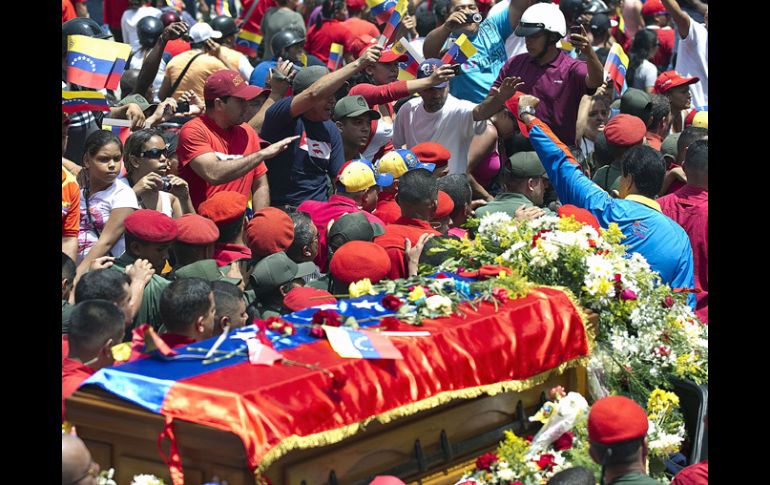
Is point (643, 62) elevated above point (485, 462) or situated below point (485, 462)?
below

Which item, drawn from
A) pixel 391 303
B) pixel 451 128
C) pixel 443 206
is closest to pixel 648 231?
pixel 443 206

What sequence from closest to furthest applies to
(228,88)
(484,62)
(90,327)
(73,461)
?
1. (73,461)
2. (90,327)
3. (228,88)
4. (484,62)

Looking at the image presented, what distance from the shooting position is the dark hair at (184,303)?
5520 mm

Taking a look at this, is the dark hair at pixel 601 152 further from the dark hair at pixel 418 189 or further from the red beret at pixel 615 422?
the red beret at pixel 615 422

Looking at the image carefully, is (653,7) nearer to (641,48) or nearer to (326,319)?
(641,48)

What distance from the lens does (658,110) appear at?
10.2 metres

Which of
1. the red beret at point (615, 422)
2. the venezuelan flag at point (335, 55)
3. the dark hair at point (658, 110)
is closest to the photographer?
the red beret at point (615, 422)

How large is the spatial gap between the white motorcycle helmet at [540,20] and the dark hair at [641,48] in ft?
12.1

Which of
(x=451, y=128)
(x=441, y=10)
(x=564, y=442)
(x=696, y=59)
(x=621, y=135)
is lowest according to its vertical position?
(x=696, y=59)

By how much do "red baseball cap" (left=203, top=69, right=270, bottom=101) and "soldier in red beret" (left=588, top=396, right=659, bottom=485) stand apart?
4.01 meters

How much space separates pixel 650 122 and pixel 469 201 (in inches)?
105

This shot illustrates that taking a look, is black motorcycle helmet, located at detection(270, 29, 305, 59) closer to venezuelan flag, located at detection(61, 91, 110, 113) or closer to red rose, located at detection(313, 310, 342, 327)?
venezuelan flag, located at detection(61, 91, 110, 113)

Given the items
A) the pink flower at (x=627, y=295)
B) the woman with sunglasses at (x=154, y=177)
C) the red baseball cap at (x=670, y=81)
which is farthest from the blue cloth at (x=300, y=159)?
the red baseball cap at (x=670, y=81)

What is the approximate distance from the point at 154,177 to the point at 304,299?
1.84m
